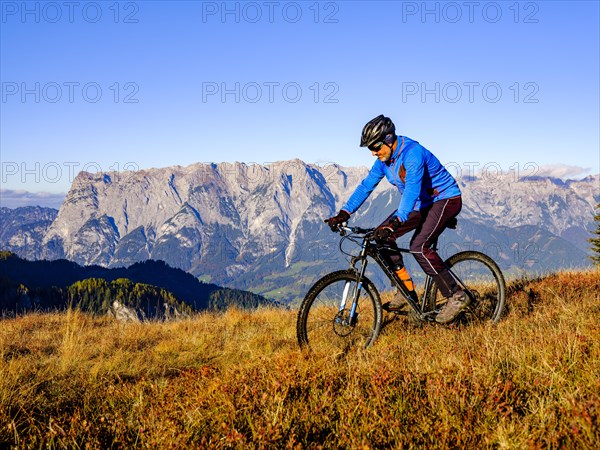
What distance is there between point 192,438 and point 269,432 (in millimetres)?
740

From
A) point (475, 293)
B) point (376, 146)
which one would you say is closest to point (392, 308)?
point (475, 293)

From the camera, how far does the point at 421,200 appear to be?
7.43 meters

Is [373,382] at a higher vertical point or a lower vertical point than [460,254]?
lower

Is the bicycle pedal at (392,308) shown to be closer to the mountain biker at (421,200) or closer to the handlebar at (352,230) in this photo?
the mountain biker at (421,200)

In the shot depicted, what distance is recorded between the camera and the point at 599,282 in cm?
1047

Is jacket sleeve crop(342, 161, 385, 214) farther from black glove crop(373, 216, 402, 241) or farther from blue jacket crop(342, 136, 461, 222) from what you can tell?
black glove crop(373, 216, 402, 241)

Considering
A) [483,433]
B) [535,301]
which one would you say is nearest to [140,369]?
[483,433]

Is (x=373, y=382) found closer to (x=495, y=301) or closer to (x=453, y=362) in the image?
(x=453, y=362)

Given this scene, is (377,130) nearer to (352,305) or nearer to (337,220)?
(337,220)

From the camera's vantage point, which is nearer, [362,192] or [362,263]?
[362,263]

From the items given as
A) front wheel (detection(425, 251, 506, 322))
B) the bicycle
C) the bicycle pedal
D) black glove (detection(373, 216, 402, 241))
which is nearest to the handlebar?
the bicycle

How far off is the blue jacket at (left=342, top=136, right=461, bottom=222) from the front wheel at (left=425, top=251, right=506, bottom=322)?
1346mm

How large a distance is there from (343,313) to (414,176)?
7.94 ft

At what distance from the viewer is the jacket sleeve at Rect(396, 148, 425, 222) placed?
6.62 m
